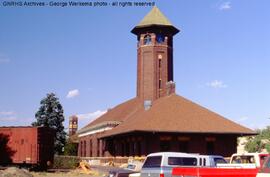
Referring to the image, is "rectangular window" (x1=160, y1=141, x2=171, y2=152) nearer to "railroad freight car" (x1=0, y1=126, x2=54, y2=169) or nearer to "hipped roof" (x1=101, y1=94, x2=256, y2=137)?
"hipped roof" (x1=101, y1=94, x2=256, y2=137)

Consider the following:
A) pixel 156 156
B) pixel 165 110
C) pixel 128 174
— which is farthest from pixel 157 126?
pixel 156 156

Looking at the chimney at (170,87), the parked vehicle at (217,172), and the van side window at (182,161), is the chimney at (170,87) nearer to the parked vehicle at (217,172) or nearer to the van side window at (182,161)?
the van side window at (182,161)

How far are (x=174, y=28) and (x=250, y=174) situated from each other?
46809 millimetres

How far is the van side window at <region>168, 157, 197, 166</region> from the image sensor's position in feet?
56.5

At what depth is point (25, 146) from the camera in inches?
1387

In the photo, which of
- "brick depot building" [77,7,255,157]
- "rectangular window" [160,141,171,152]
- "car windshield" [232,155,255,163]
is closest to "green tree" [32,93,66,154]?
"brick depot building" [77,7,255,157]

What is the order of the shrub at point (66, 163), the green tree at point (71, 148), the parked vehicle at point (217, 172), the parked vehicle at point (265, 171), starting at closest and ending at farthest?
1. the parked vehicle at point (265, 171)
2. the parked vehicle at point (217, 172)
3. the shrub at point (66, 163)
4. the green tree at point (71, 148)

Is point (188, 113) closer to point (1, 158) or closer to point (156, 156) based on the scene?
point (1, 158)

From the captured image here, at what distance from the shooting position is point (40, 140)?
35344 millimetres

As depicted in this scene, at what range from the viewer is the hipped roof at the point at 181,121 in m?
42.5

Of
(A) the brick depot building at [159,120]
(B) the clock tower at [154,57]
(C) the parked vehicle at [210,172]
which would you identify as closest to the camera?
(C) the parked vehicle at [210,172]

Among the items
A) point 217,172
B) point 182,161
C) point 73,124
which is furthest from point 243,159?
point 73,124

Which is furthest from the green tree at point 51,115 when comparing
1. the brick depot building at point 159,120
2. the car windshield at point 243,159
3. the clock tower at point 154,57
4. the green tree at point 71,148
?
the car windshield at point 243,159

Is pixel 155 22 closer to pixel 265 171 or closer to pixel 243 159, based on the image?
pixel 243 159
